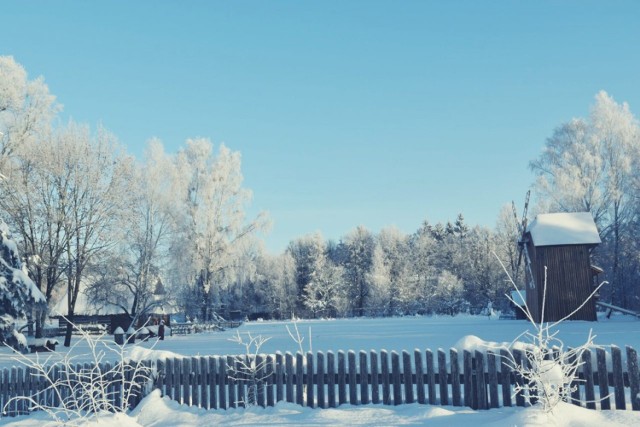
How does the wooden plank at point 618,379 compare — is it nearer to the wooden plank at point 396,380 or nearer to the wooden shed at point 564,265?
the wooden plank at point 396,380

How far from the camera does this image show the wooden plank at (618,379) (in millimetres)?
7340

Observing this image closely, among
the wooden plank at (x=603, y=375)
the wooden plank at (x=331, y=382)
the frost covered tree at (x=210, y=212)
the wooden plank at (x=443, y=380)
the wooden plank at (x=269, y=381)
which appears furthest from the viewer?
the frost covered tree at (x=210, y=212)

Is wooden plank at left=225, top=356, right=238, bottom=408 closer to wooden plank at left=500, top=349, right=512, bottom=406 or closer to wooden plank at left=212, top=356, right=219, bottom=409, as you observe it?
wooden plank at left=212, top=356, right=219, bottom=409

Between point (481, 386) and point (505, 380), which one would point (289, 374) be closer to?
point (481, 386)

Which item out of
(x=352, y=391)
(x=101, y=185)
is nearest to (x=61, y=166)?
(x=101, y=185)

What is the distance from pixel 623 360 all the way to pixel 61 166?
1056 inches

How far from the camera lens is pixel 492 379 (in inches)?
306

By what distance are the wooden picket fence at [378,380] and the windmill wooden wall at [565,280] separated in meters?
23.7

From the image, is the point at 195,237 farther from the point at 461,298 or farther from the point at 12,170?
the point at 461,298

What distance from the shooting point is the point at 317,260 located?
71.4 meters

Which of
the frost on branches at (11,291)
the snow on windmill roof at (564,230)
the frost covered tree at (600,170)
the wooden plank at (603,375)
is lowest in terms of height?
the wooden plank at (603,375)

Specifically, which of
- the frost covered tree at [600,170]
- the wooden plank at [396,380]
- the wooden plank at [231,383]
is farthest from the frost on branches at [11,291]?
the frost covered tree at [600,170]

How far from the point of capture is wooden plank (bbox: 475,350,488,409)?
7.82 metres

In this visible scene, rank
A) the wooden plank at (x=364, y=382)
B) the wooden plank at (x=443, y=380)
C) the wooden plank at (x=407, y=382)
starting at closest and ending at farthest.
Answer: the wooden plank at (x=443, y=380)
the wooden plank at (x=407, y=382)
the wooden plank at (x=364, y=382)
